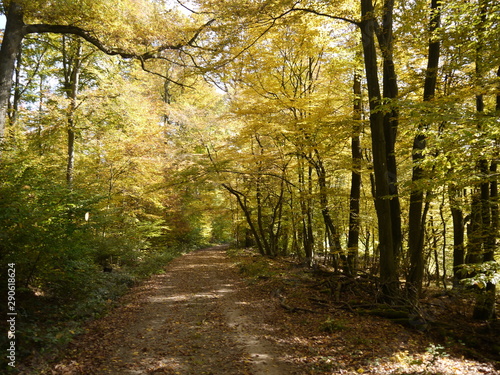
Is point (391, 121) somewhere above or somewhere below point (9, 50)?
below

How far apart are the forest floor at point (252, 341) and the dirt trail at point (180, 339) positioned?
2 centimetres

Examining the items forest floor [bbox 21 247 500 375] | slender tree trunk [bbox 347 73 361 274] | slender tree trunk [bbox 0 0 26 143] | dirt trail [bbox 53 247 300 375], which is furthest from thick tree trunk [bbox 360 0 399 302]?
slender tree trunk [bbox 0 0 26 143]

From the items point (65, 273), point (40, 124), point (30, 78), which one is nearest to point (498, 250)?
point (65, 273)

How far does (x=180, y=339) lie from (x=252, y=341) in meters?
1.37

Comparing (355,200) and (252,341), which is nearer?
(252,341)

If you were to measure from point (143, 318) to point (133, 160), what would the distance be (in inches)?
350

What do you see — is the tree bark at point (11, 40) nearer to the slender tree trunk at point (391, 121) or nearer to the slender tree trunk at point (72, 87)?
the slender tree trunk at point (72, 87)

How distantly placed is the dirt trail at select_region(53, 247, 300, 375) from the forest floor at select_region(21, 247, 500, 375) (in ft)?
0.05

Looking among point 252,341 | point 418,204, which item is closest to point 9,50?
point 252,341

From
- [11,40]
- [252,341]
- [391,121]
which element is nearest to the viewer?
[252,341]

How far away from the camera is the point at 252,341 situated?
548cm

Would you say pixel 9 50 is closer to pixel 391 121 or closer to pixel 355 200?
pixel 391 121

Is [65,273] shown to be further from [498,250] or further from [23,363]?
[498,250]

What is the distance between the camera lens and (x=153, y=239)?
1997 centimetres
